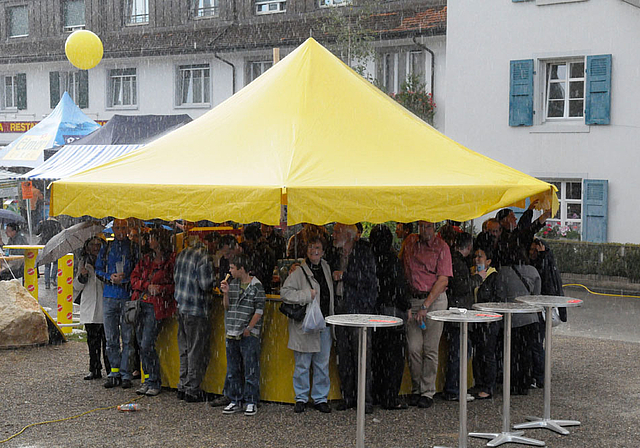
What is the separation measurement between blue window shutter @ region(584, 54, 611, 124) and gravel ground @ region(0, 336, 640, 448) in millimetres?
12314

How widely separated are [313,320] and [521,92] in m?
15.6

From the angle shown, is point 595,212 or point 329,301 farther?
point 595,212

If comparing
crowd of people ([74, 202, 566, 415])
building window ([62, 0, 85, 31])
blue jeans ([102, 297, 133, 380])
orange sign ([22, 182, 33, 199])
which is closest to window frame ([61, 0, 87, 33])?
building window ([62, 0, 85, 31])

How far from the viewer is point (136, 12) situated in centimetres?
3619

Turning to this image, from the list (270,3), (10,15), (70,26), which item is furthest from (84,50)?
(10,15)

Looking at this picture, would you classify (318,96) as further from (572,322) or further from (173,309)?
(572,322)

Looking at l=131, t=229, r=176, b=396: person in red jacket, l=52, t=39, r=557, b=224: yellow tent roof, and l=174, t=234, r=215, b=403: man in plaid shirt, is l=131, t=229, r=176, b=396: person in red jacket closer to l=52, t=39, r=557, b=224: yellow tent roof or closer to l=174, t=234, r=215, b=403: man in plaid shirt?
l=174, t=234, r=215, b=403: man in plaid shirt

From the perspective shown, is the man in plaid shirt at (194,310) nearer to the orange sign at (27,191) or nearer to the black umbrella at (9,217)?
the black umbrella at (9,217)

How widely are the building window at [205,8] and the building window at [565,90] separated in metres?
15.7

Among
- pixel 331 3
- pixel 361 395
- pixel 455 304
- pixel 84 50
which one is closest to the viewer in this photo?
pixel 361 395

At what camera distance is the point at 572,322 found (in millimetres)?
15211

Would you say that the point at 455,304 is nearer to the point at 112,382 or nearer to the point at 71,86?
the point at 112,382

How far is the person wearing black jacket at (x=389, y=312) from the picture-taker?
28.6ft

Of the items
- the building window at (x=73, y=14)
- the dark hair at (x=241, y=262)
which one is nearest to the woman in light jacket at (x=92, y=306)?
the dark hair at (x=241, y=262)
